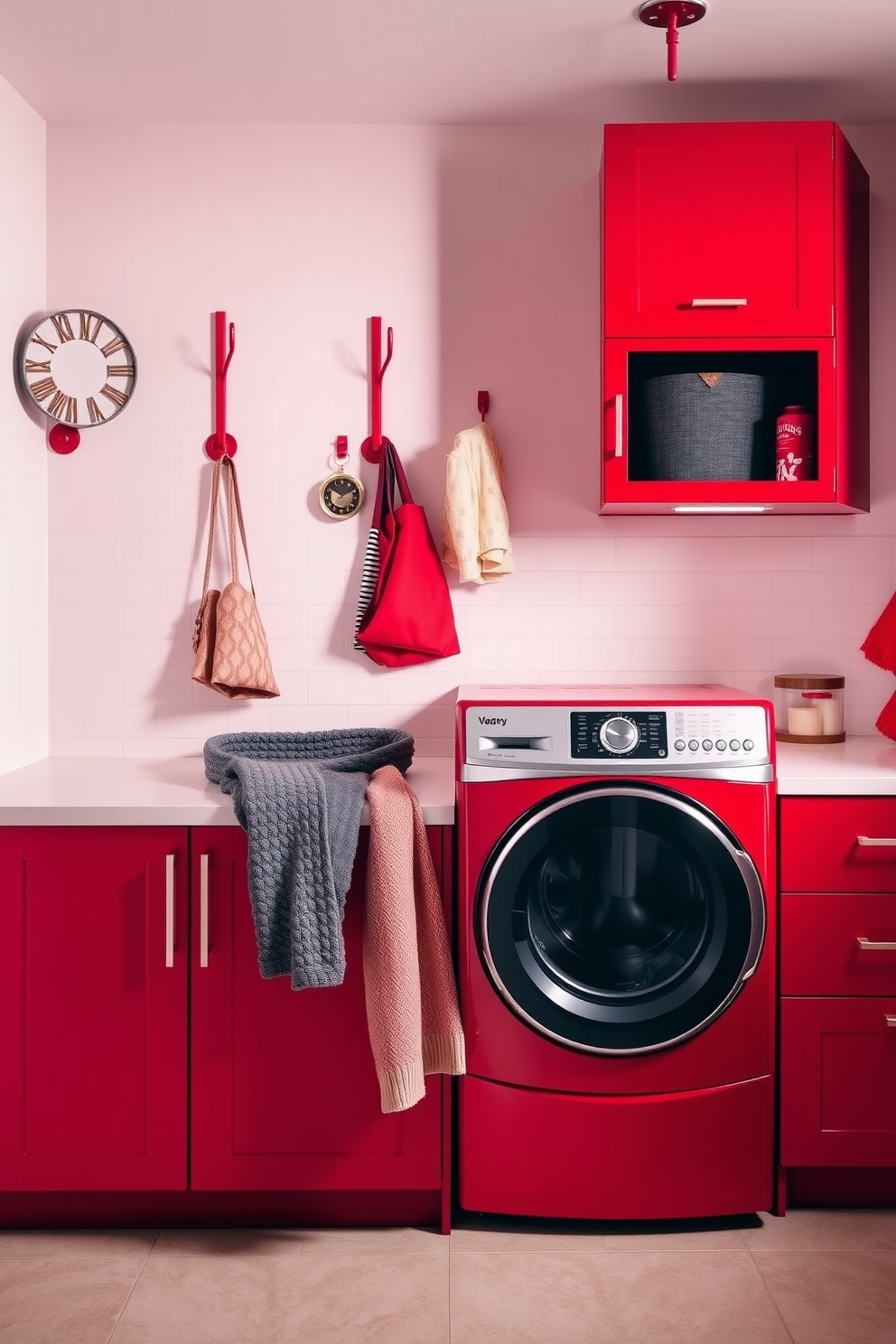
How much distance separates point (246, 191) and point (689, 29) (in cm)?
110

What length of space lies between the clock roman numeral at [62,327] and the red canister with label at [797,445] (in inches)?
66.7

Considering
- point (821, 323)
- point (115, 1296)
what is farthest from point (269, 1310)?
point (821, 323)

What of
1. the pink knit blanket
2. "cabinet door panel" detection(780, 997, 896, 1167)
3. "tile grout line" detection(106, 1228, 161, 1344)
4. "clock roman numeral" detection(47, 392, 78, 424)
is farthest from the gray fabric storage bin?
"tile grout line" detection(106, 1228, 161, 1344)

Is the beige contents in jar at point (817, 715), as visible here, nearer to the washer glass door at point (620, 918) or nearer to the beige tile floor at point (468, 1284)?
the washer glass door at point (620, 918)

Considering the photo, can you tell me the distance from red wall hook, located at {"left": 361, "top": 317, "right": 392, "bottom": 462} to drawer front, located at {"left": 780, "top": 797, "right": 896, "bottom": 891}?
1290mm

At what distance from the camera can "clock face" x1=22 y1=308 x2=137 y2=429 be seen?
256 centimetres

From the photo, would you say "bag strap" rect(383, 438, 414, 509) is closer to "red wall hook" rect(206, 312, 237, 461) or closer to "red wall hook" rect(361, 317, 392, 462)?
"red wall hook" rect(361, 317, 392, 462)

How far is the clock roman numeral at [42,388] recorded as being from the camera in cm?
255

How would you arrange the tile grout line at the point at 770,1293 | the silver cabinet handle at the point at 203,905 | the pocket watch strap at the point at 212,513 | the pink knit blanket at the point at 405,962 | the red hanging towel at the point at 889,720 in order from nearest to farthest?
the tile grout line at the point at 770,1293 → the pink knit blanket at the point at 405,962 → the silver cabinet handle at the point at 203,905 → the red hanging towel at the point at 889,720 → the pocket watch strap at the point at 212,513

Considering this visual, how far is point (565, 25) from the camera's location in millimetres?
2207

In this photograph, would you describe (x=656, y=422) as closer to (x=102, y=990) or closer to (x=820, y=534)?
(x=820, y=534)

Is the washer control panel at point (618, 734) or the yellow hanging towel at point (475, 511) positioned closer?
the washer control panel at point (618, 734)

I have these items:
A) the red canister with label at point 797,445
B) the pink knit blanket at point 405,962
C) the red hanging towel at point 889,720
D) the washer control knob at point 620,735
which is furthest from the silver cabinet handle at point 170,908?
the red hanging towel at point 889,720

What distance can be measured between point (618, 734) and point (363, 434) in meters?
1.09
